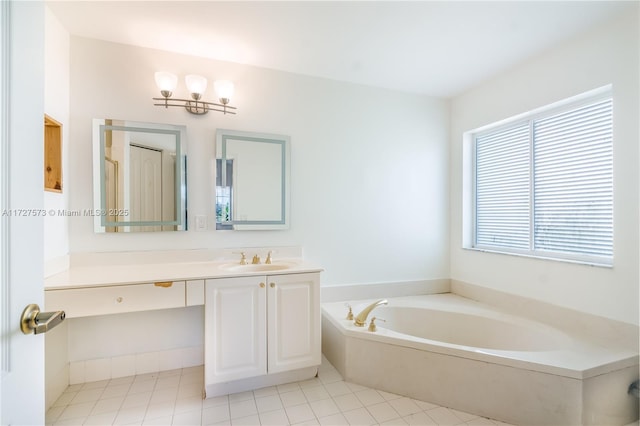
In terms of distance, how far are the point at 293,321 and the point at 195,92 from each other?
69.6 inches

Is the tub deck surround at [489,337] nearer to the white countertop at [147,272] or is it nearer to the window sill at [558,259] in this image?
the window sill at [558,259]

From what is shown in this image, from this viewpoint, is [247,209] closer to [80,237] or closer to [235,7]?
[80,237]

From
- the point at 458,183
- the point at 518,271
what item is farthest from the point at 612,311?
the point at 458,183

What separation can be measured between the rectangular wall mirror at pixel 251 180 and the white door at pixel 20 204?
154 cm

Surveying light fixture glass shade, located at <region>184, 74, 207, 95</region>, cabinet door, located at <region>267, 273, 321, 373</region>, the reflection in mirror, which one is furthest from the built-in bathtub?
light fixture glass shade, located at <region>184, 74, 207, 95</region>

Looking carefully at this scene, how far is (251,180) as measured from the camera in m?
2.34

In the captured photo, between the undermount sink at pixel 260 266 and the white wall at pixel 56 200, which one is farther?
the undermount sink at pixel 260 266

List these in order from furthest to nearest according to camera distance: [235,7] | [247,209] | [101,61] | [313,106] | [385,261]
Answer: [385,261] → [313,106] → [247,209] → [101,61] → [235,7]

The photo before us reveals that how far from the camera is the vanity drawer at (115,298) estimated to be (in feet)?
5.09

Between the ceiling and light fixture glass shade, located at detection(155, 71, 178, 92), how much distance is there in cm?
24

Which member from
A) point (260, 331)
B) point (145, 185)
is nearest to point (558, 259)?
point (260, 331)

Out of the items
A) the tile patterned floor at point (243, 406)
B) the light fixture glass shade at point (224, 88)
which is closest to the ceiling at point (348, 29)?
the light fixture glass shade at point (224, 88)

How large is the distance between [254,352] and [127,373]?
990mm

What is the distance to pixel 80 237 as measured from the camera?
6.49 ft
